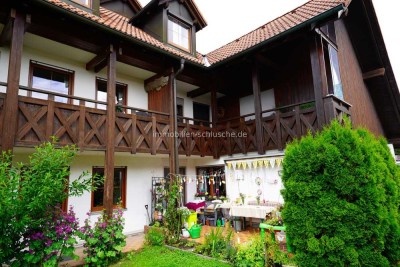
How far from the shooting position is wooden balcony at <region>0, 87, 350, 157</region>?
5.78m

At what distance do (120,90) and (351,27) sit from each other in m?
10.3

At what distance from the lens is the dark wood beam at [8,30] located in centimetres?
559

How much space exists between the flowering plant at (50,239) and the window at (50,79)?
3.97m

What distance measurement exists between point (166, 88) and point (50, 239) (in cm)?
608

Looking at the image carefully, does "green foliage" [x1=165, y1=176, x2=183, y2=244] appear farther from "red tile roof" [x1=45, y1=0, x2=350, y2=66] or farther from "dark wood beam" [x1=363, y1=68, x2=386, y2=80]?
"dark wood beam" [x1=363, y1=68, x2=386, y2=80]

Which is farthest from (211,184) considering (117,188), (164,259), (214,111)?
(164,259)

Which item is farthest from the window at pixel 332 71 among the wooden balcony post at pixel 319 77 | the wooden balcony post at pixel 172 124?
the wooden balcony post at pixel 172 124

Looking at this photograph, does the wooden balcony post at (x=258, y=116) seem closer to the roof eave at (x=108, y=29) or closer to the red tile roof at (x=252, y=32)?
the red tile roof at (x=252, y=32)

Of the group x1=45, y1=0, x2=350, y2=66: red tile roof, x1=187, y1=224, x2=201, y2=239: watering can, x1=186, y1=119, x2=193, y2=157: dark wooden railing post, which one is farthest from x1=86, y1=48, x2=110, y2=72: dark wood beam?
x1=187, y1=224, x2=201, y2=239: watering can

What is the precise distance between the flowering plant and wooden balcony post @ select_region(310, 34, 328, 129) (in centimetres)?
687

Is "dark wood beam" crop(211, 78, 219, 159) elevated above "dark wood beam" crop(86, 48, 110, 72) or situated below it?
below

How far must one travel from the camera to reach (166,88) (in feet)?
30.3

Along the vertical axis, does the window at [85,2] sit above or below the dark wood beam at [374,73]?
above

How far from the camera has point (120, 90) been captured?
9.32 m
